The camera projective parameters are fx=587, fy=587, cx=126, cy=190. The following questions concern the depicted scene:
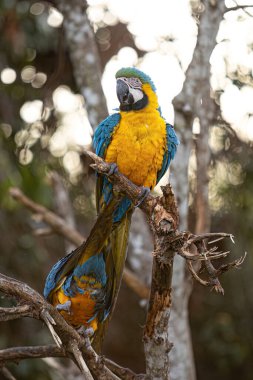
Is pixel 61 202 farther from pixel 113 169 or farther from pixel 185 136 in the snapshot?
pixel 113 169

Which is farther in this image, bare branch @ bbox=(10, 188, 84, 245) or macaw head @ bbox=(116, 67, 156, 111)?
bare branch @ bbox=(10, 188, 84, 245)

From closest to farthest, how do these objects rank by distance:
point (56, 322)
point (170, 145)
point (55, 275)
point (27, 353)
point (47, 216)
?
point (56, 322), point (27, 353), point (55, 275), point (170, 145), point (47, 216)

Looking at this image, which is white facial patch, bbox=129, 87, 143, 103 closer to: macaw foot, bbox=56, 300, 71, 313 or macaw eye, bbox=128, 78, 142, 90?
macaw eye, bbox=128, 78, 142, 90

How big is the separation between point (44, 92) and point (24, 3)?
2.32 feet

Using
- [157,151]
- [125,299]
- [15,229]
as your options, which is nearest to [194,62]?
[157,151]

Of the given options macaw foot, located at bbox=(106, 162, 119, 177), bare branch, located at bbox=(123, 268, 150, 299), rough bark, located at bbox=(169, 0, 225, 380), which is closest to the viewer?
macaw foot, located at bbox=(106, 162, 119, 177)

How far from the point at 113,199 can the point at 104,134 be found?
37 cm

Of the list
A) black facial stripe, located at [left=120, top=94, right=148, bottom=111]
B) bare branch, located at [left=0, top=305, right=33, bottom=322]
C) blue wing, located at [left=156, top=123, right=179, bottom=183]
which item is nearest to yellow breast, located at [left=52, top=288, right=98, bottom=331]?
bare branch, located at [left=0, top=305, right=33, bottom=322]

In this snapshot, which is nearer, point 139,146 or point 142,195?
point 142,195

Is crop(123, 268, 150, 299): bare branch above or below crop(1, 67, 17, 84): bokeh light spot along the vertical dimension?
below

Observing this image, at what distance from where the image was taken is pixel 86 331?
2639 mm

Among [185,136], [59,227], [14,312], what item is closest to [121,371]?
[14,312]

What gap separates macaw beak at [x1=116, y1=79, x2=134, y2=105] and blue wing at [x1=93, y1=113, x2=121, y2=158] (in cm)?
8

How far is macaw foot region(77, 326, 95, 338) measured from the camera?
2.60m
